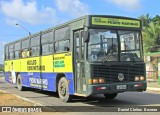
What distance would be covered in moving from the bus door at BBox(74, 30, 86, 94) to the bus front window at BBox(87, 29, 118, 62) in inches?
21.0

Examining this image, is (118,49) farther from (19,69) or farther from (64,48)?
(19,69)

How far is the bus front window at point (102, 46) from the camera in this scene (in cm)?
1398

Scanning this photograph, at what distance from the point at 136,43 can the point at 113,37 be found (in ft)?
3.54

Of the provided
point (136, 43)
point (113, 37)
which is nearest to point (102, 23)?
point (113, 37)

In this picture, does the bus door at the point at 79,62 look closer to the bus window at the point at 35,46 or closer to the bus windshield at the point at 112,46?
the bus windshield at the point at 112,46

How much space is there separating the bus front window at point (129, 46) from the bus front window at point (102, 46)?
0.30 m

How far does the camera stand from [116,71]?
46.4 feet

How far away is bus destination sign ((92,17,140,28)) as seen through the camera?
46.5 feet

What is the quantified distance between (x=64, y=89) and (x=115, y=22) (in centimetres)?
370

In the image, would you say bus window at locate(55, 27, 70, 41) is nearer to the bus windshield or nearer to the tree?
the bus windshield

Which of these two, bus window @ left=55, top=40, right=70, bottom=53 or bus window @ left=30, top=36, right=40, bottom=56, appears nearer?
bus window @ left=55, top=40, right=70, bottom=53

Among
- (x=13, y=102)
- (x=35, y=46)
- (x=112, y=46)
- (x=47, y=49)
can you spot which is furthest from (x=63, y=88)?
(x=35, y=46)

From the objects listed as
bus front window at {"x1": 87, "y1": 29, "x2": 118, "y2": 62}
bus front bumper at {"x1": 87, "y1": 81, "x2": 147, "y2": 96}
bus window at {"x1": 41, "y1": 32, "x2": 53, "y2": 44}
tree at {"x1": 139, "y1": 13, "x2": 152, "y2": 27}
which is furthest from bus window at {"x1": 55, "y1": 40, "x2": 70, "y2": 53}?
tree at {"x1": 139, "y1": 13, "x2": 152, "y2": 27}

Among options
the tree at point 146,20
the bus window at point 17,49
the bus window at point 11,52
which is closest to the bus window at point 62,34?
the bus window at point 17,49
